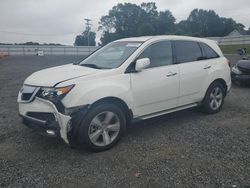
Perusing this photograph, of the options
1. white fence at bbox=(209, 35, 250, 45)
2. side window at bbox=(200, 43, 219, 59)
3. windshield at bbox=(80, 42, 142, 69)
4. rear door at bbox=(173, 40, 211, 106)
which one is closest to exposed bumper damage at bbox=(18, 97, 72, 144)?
windshield at bbox=(80, 42, 142, 69)

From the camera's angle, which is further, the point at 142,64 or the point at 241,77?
the point at 241,77

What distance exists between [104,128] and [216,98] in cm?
305

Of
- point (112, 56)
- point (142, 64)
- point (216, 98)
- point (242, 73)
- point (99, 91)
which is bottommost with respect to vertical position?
point (216, 98)

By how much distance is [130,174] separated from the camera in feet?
11.8

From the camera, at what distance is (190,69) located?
5.48 m

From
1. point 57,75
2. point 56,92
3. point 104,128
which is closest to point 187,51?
point 104,128

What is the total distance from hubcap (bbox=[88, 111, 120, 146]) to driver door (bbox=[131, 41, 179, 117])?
1.56 ft

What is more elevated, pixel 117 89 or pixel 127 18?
pixel 127 18

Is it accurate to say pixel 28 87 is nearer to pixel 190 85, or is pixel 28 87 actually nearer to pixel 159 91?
pixel 159 91

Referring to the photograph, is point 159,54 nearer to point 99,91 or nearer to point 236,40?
point 99,91

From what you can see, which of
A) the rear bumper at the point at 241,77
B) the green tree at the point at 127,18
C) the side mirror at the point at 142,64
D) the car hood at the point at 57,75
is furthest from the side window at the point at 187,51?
the green tree at the point at 127,18

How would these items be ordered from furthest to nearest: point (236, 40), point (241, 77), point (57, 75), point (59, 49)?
point (59, 49), point (236, 40), point (241, 77), point (57, 75)

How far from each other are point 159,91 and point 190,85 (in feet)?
2.91

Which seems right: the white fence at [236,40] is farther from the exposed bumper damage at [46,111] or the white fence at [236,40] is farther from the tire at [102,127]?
the exposed bumper damage at [46,111]
